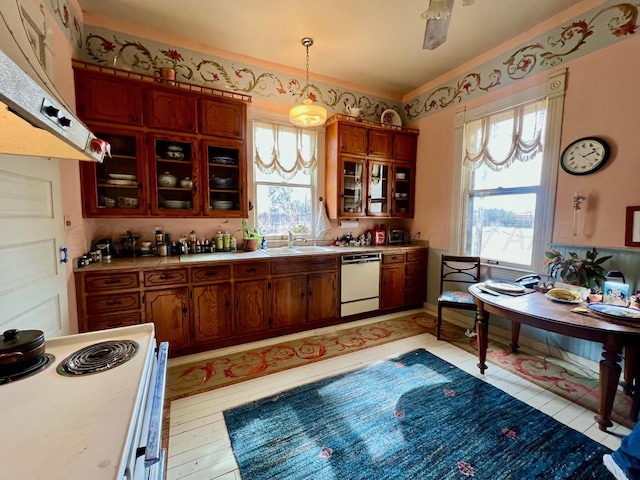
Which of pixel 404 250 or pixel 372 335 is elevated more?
pixel 404 250

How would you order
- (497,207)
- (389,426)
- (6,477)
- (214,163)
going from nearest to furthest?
(6,477) → (389,426) → (214,163) → (497,207)

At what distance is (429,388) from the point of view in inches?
86.0

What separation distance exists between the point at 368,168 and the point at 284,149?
1161 millimetres

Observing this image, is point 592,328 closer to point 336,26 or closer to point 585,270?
point 585,270

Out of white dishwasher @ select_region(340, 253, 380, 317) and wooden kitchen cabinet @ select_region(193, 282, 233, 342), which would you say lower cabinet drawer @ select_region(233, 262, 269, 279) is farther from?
white dishwasher @ select_region(340, 253, 380, 317)

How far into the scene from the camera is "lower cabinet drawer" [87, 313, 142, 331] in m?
2.29

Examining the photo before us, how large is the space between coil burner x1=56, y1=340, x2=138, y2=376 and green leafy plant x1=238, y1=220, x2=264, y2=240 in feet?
7.29

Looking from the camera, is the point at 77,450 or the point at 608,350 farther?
the point at 608,350

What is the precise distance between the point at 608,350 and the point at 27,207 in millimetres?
3502

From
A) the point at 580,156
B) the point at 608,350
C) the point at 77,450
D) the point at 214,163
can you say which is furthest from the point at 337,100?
the point at 77,450

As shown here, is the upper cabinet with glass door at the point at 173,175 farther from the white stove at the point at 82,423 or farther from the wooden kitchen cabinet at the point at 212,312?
the white stove at the point at 82,423

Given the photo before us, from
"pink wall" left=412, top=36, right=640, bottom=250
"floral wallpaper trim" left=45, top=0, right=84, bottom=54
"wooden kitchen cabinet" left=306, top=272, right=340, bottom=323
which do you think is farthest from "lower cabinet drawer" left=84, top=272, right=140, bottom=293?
"pink wall" left=412, top=36, right=640, bottom=250

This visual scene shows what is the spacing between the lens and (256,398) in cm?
207

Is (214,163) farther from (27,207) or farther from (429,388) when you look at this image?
(429,388)
